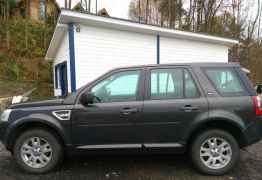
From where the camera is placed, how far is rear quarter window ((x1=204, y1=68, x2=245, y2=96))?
12.6 feet

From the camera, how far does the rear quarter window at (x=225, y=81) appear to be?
384cm

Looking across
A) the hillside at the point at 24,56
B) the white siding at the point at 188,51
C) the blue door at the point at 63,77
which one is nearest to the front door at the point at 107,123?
the white siding at the point at 188,51

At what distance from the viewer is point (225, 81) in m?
3.93

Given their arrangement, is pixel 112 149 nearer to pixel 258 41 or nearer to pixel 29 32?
pixel 29 32

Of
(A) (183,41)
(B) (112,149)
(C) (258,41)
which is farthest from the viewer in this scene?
(C) (258,41)

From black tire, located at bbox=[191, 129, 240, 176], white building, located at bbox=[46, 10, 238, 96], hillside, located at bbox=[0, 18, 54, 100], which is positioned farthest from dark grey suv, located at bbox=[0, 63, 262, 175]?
hillside, located at bbox=[0, 18, 54, 100]

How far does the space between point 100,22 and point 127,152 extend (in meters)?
6.18

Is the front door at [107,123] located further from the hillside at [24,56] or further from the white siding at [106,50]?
the hillside at [24,56]

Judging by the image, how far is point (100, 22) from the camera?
8.66 meters

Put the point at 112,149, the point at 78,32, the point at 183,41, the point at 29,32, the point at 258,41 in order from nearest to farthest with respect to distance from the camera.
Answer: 1. the point at 112,149
2. the point at 78,32
3. the point at 183,41
4. the point at 29,32
5. the point at 258,41

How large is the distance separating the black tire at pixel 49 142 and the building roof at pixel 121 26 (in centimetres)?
527

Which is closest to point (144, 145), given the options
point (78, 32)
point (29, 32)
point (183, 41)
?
point (78, 32)

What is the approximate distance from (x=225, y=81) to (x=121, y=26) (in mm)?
6092

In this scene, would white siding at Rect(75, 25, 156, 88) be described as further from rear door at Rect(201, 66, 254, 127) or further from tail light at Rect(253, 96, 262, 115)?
tail light at Rect(253, 96, 262, 115)
